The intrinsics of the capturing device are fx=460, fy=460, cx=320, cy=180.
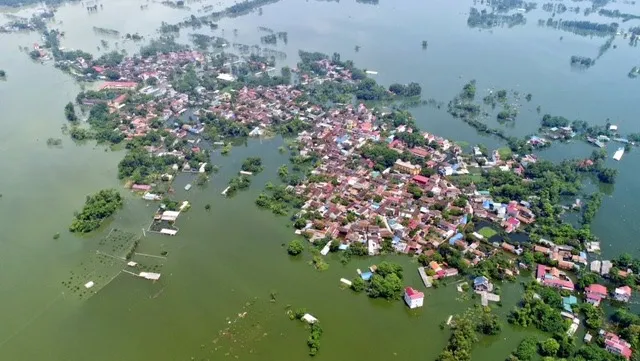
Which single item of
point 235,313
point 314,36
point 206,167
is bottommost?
point 235,313

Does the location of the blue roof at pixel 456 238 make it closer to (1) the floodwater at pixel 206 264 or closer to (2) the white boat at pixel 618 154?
(1) the floodwater at pixel 206 264

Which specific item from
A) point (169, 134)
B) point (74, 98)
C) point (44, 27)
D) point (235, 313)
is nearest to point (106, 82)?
point (74, 98)

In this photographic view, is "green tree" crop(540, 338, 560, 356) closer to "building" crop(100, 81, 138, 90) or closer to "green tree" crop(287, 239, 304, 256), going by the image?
"green tree" crop(287, 239, 304, 256)

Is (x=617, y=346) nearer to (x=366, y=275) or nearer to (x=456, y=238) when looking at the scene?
(x=456, y=238)

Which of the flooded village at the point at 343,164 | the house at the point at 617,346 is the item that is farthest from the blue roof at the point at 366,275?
the house at the point at 617,346

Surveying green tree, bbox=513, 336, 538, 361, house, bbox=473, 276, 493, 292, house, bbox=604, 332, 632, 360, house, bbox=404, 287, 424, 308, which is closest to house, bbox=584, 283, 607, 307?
house, bbox=604, 332, 632, 360

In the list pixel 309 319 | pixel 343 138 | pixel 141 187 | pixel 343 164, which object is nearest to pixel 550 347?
pixel 309 319

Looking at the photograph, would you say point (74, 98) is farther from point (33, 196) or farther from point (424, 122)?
point (424, 122)
